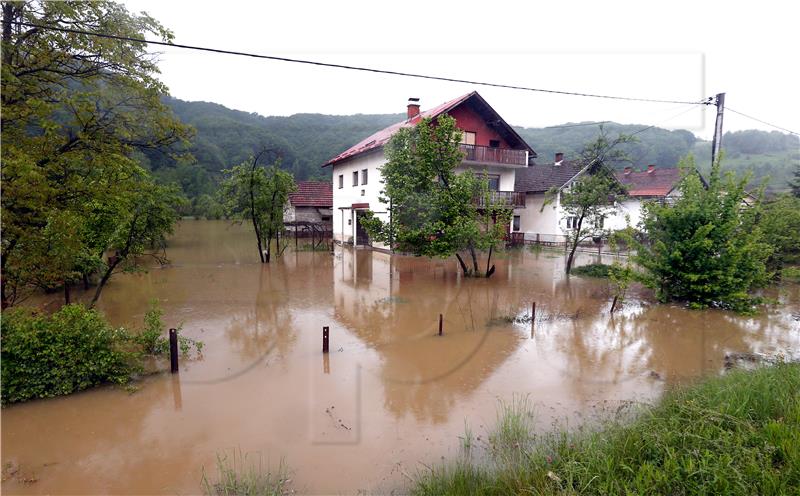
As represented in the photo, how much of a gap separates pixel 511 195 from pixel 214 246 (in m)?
18.3

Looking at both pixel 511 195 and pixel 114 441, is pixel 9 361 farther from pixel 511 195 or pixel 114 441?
pixel 511 195

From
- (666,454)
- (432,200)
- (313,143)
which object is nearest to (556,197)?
(432,200)

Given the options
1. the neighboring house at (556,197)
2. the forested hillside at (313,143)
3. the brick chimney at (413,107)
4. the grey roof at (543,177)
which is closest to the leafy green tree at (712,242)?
the neighboring house at (556,197)

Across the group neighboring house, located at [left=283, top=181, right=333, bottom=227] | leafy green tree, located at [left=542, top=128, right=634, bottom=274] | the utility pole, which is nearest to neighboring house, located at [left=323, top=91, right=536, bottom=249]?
neighboring house, located at [left=283, top=181, right=333, bottom=227]

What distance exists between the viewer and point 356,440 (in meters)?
5.16

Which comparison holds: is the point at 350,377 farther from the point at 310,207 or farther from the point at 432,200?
the point at 310,207

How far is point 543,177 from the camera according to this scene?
1112 inches

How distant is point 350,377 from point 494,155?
18568 mm

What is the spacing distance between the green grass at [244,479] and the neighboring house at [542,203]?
78.9ft

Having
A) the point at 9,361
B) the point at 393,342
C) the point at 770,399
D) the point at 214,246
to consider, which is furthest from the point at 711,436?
the point at 214,246

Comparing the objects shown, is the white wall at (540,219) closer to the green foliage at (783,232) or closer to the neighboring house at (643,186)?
the neighboring house at (643,186)

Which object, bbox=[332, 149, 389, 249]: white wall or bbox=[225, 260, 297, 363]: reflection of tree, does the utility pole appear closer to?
bbox=[225, 260, 297, 363]: reflection of tree

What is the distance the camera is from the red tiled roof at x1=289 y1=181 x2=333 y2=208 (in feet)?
101

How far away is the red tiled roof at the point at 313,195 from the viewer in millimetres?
30891
